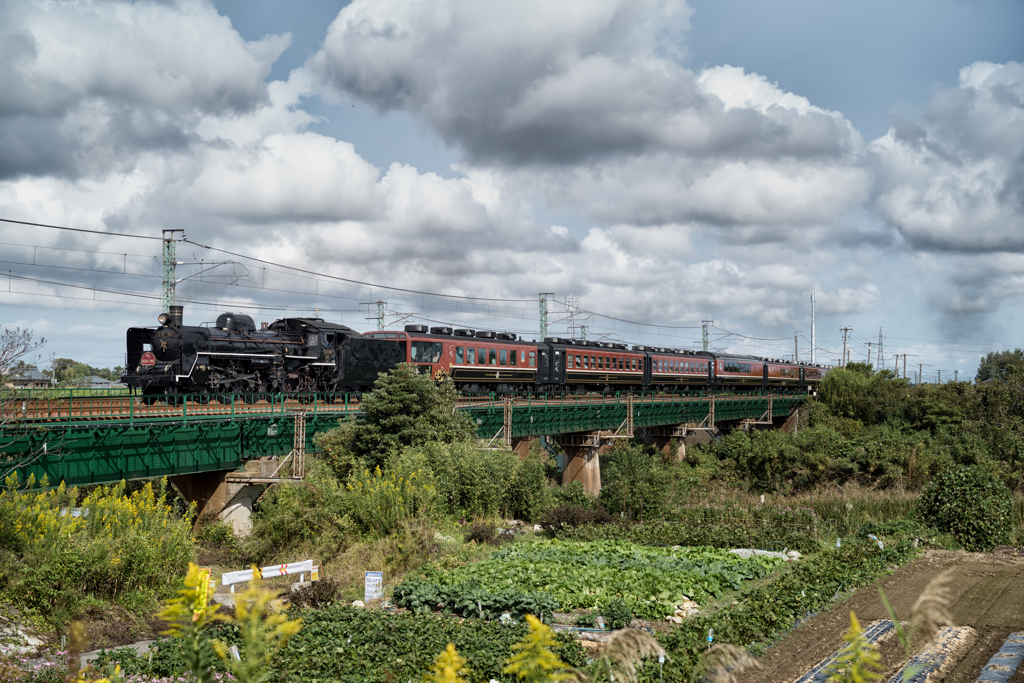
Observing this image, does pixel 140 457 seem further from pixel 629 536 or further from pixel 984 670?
pixel 984 670

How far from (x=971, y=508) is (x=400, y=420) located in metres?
15.8

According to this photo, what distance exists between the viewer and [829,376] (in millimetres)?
61438

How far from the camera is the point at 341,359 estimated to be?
103 feet

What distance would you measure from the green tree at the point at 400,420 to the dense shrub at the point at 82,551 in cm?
1004

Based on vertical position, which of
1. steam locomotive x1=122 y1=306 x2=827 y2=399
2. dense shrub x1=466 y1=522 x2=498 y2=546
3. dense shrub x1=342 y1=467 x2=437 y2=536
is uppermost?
steam locomotive x1=122 y1=306 x2=827 y2=399

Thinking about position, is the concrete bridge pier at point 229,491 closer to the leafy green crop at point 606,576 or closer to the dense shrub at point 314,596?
the leafy green crop at point 606,576

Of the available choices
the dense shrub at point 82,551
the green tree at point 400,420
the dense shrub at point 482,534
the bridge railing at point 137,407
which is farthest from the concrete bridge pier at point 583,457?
the dense shrub at point 82,551

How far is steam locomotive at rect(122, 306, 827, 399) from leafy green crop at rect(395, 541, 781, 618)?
11522mm

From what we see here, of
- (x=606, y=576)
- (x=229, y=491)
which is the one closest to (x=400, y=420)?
(x=229, y=491)

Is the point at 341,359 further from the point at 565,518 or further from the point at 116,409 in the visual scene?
the point at 565,518

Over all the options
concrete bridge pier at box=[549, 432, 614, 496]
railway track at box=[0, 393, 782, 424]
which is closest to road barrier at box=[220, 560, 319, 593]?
railway track at box=[0, 393, 782, 424]

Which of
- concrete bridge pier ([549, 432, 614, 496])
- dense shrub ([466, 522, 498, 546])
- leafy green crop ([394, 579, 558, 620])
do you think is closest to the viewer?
leafy green crop ([394, 579, 558, 620])

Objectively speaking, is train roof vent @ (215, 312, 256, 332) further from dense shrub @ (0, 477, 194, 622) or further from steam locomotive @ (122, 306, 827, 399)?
dense shrub @ (0, 477, 194, 622)

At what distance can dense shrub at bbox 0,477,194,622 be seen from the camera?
10656mm
